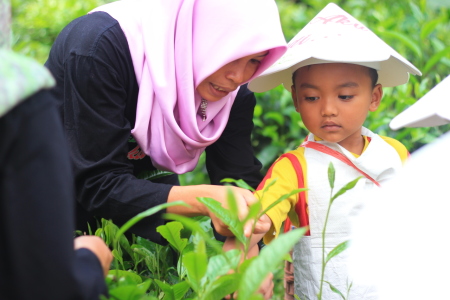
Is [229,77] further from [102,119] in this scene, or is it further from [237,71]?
[102,119]

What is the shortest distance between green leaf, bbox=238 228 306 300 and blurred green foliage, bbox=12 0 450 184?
1578 mm

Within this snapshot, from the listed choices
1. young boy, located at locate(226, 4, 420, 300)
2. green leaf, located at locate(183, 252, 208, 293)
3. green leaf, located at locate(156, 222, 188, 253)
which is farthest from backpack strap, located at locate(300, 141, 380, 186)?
green leaf, located at locate(183, 252, 208, 293)

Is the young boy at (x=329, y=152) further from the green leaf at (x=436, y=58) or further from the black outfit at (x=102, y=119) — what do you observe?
the green leaf at (x=436, y=58)

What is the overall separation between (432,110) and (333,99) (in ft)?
2.11

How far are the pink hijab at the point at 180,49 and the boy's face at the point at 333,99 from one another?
0.15 m

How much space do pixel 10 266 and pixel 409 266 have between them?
27.5 inches

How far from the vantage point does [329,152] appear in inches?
77.0

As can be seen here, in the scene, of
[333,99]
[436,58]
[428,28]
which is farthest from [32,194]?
[428,28]

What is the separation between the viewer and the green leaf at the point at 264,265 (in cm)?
105

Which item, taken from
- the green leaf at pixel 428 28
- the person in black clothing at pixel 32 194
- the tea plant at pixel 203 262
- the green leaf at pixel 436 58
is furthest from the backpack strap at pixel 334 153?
the green leaf at pixel 428 28

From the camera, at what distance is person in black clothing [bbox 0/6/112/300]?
0.95m

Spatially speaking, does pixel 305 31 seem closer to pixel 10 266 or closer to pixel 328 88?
pixel 328 88

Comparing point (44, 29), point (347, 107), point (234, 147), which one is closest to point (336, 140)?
point (347, 107)

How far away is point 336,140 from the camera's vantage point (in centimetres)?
195
